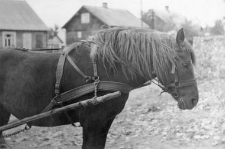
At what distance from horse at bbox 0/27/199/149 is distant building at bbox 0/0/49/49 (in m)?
20.1

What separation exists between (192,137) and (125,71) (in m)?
2.39

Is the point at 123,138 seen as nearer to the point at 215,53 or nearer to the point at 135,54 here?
the point at 135,54

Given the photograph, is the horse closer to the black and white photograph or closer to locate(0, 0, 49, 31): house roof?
the black and white photograph

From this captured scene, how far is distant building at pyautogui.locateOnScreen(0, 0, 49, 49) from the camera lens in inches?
870

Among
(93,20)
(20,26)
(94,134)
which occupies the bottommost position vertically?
(94,134)

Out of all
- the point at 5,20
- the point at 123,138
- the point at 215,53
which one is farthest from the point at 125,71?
the point at 5,20

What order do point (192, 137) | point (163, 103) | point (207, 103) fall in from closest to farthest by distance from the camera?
point (192, 137)
point (207, 103)
point (163, 103)

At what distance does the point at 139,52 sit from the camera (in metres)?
2.83

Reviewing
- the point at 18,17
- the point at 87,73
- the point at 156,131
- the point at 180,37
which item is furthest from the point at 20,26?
the point at 180,37

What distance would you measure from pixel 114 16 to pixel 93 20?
94.4 inches

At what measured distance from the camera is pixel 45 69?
119 inches

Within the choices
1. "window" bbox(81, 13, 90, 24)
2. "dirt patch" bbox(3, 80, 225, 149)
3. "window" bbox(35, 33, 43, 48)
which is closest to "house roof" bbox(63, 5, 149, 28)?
"window" bbox(81, 13, 90, 24)

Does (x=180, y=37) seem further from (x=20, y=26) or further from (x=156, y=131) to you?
(x=20, y=26)

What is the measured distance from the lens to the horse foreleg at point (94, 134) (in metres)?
2.87
